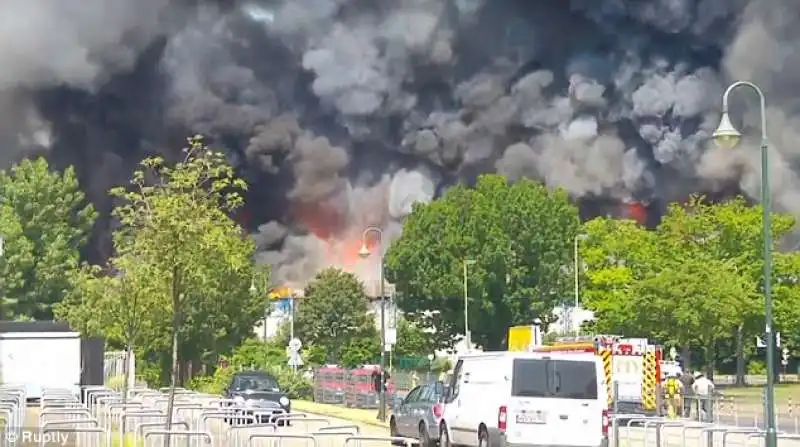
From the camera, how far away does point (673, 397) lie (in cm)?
4050

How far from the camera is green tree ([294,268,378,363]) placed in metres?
96.0

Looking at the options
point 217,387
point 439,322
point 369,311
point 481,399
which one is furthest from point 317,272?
point 481,399

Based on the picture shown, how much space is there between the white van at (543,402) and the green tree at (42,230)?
57431mm

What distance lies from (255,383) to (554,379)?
1709 cm

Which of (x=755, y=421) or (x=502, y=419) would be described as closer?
(x=502, y=419)

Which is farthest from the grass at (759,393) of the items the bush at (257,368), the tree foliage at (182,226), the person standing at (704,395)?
the tree foliage at (182,226)

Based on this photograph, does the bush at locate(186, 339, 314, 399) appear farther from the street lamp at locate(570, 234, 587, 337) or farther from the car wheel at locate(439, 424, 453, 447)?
the car wheel at locate(439, 424, 453, 447)

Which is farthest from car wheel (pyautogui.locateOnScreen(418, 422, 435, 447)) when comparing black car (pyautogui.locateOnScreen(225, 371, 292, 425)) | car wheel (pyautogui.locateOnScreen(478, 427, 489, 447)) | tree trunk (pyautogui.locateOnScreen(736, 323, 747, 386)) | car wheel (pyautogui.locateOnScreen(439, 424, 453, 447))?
tree trunk (pyautogui.locateOnScreen(736, 323, 747, 386))

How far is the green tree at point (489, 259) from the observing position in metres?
80.1

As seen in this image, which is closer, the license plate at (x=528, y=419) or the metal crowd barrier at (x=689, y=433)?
the metal crowd barrier at (x=689, y=433)

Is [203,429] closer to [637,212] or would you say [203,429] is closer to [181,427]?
[181,427]

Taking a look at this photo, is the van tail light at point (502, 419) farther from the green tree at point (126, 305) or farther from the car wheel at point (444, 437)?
the green tree at point (126, 305)

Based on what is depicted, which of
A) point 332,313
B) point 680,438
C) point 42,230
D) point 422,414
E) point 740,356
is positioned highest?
point 42,230

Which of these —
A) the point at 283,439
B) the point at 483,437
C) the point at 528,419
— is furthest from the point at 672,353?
the point at 283,439
